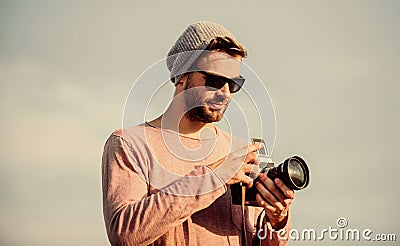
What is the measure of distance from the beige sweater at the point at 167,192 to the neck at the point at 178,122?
1.4 inches

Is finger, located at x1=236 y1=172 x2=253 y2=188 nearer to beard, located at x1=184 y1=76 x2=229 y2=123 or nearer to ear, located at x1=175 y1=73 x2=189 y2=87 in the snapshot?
beard, located at x1=184 y1=76 x2=229 y2=123

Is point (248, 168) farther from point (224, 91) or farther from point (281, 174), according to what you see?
point (224, 91)

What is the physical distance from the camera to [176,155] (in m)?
3.12

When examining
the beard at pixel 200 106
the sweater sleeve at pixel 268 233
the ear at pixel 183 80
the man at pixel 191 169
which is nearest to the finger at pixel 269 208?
the man at pixel 191 169

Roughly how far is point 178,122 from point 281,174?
536 mm

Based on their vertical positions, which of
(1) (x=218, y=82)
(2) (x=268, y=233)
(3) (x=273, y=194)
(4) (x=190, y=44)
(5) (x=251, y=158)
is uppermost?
(4) (x=190, y=44)

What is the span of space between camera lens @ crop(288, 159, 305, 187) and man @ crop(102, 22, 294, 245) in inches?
2.2

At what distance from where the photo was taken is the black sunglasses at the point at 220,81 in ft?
10.2

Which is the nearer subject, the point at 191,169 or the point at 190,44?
the point at 191,169

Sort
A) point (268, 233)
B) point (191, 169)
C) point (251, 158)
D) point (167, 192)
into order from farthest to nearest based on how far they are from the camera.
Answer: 1. point (268, 233)
2. point (191, 169)
3. point (251, 158)
4. point (167, 192)

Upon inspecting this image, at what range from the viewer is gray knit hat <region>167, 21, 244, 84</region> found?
318 cm

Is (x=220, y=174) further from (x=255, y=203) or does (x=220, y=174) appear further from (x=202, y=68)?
(x=202, y=68)

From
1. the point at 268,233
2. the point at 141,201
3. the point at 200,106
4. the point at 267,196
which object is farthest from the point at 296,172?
the point at 141,201

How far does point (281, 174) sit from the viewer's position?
290cm
